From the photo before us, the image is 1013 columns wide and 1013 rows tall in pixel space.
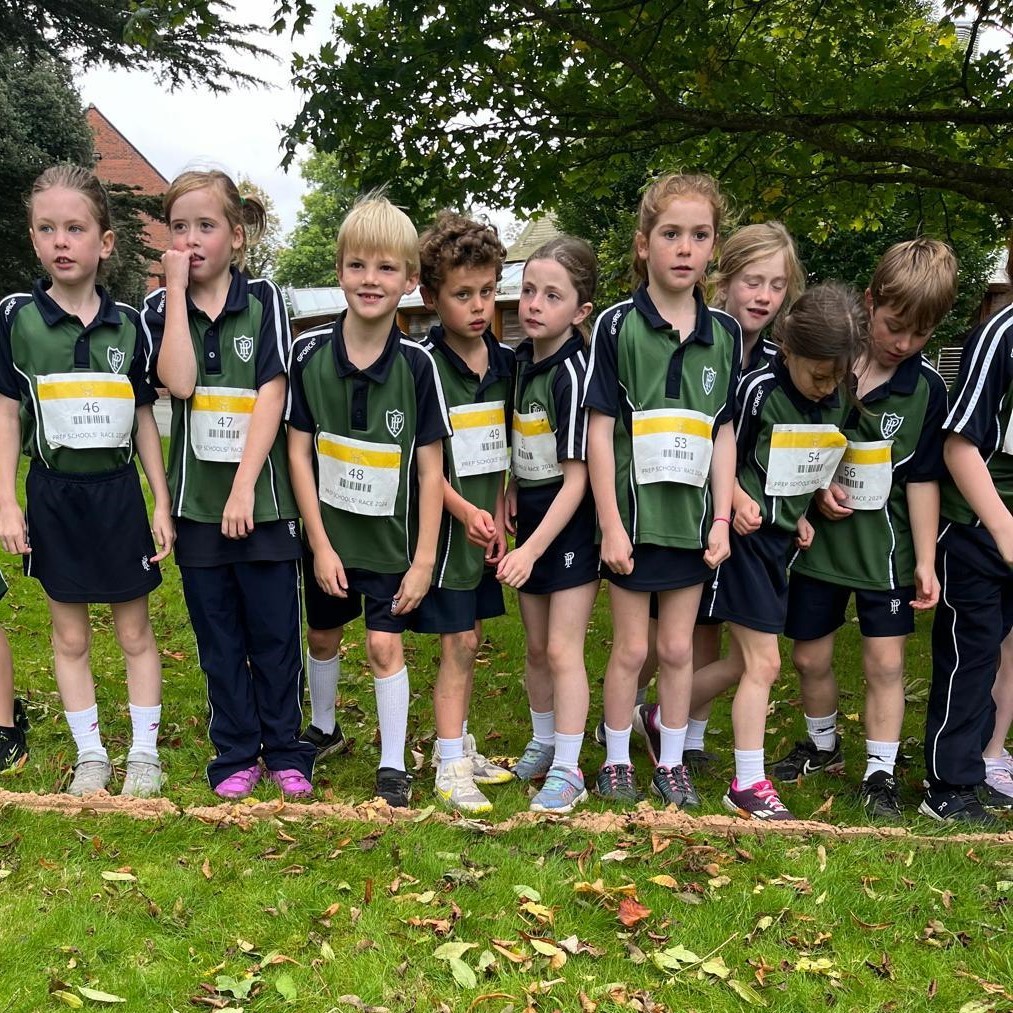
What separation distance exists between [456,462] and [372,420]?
1.22 feet

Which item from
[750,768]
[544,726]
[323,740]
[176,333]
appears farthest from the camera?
[323,740]

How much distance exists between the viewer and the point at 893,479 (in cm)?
367

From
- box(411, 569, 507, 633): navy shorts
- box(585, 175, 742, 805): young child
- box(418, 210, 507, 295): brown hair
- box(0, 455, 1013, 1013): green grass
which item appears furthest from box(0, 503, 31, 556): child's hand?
box(585, 175, 742, 805): young child

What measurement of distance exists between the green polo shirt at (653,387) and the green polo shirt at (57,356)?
5.52 ft

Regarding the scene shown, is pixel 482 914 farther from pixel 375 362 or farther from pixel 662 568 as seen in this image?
pixel 375 362

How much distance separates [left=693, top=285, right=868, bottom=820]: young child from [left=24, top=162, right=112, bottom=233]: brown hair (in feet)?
8.01

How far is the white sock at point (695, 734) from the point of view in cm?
423

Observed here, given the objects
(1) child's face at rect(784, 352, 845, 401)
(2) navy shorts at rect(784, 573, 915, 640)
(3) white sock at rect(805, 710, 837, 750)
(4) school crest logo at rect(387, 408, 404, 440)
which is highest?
(1) child's face at rect(784, 352, 845, 401)

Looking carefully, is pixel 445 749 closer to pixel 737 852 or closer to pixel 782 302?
pixel 737 852

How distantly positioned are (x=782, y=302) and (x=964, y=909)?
2.22 m

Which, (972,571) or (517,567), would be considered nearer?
(517,567)

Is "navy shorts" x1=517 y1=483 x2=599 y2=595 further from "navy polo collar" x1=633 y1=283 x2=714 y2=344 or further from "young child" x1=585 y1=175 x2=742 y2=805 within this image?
"navy polo collar" x1=633 y1=283 x2=714 y2=344

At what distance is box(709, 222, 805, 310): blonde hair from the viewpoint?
375cm

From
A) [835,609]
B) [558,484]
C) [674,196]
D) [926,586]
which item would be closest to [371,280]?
[558,484]
